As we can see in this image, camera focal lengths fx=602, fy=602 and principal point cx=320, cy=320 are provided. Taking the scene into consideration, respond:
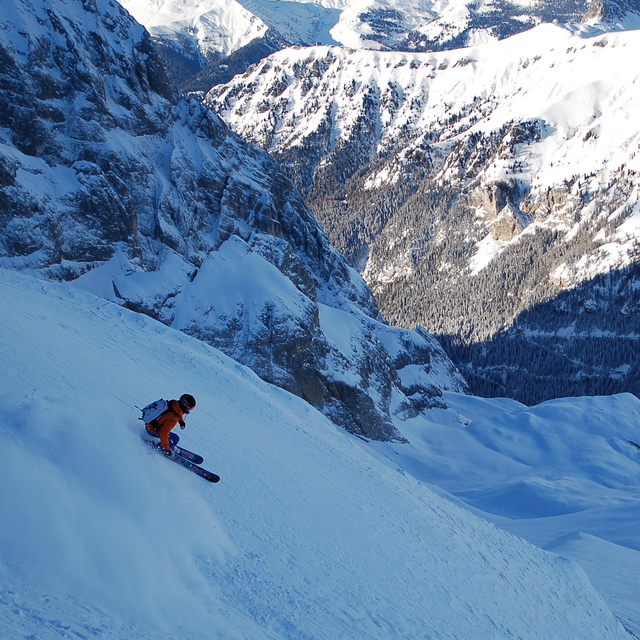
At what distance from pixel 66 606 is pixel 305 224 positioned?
192 ft

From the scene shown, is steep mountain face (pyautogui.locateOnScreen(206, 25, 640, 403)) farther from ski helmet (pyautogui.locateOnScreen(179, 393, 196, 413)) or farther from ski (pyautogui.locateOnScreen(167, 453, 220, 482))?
ski helmet (pyautogui.locateOnScreen(179, 393, 196, 413))

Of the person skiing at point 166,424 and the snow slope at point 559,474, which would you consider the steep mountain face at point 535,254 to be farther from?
the person skiing at point 166,424

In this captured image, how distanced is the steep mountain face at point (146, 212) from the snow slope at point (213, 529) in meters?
18.7

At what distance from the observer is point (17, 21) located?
3825 cm

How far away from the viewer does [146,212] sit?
40.8 meters

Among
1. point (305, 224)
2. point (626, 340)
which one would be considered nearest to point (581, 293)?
point (626, 340)

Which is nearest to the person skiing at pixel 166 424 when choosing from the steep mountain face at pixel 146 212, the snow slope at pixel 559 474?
the snow slope at pixel 559 474

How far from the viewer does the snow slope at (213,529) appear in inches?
292

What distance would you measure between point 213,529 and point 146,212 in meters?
34.7

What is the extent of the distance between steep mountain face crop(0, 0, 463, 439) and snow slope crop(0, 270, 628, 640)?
61.2ft

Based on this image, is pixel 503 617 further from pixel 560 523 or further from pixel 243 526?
pixel 560 523

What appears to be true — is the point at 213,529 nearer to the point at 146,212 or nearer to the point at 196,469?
the point at 196,469

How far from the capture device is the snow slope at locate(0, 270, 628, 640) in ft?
24.3

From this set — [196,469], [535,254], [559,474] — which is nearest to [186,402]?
[196,469]
